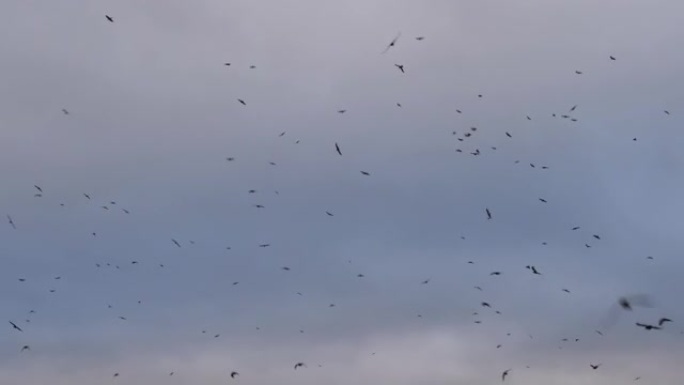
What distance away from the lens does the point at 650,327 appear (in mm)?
57750
